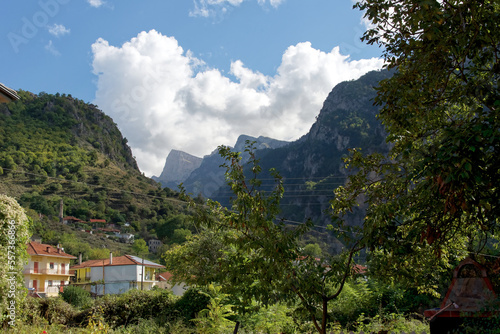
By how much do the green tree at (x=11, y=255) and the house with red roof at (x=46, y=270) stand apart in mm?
31876

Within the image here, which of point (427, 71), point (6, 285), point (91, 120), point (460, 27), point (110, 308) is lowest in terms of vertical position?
point (110, 308)

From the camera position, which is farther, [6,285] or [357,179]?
[6,285]

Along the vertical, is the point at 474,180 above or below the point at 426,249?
above

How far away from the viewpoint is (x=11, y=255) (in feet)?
26.9

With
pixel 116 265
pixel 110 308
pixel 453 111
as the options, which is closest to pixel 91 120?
pixel 116 265

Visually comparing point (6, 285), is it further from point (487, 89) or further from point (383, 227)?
point (487, 89)

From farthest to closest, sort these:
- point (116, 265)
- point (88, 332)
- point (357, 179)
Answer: point (116, 265), point (88, 332), point (357, 179)

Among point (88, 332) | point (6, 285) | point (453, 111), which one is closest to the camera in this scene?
point (453, 111)

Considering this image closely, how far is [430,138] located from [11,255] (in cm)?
805

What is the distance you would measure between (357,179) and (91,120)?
135609 mm

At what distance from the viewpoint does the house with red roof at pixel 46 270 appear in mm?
37812

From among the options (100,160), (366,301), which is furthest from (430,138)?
(100,160)

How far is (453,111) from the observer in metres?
5.66

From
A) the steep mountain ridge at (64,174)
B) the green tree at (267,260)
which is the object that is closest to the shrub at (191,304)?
the green tree at (267,260)
